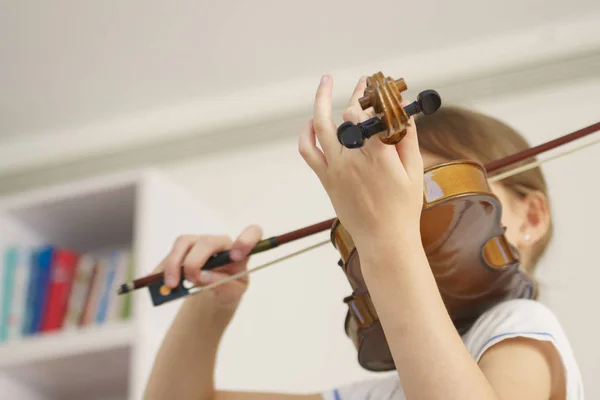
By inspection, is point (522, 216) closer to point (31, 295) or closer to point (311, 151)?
point (311, 151)

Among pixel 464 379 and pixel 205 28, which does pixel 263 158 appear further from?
pixel 464 379

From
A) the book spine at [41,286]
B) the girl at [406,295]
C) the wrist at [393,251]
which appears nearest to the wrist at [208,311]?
the girl at [406,295]

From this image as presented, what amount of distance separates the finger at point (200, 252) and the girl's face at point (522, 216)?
336 millimetres

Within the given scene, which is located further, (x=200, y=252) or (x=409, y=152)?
(x=200, y=252)

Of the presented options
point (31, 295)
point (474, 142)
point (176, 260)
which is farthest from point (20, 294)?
point (474, 142)

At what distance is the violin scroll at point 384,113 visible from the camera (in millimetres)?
546

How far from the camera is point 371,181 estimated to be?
0.58 meters

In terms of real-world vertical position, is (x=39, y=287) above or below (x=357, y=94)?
above

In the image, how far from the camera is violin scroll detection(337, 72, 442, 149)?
0.55m

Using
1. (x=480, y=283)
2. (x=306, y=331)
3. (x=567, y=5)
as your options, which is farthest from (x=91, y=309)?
(x=567, y=5)

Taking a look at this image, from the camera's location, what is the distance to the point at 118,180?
1.53 meters

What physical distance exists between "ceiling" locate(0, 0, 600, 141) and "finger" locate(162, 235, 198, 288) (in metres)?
0.78

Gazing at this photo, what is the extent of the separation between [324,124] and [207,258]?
0.44 metres

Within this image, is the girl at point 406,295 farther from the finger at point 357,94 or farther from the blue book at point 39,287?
the blue book at point 39,287
